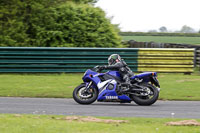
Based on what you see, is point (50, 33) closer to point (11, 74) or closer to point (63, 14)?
point (63, 14)

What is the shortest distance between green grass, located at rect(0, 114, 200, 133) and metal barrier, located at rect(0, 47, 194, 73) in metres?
10.1

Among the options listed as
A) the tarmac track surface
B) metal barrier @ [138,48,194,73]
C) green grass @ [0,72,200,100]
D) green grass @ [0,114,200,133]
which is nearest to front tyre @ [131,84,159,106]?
the tarmac track surface

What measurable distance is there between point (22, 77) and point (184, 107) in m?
8.32

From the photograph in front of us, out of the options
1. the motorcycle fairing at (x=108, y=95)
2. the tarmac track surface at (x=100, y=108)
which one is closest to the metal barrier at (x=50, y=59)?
the tarmac track surface at (x=100, y=108)

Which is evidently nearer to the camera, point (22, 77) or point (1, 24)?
point (22, 77)

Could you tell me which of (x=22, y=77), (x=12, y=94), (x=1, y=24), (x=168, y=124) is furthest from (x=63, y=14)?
(x=168, y=124)

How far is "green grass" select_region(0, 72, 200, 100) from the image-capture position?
12531mm

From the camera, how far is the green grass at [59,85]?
41.1 ft

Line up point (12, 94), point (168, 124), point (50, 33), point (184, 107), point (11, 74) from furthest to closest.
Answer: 1. point (50, 33)
2. point (11, 74)
3. point (12, 94)
4. point (184, 107)
5. point (168, 124)

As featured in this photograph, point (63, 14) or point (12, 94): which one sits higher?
point (63, 14)

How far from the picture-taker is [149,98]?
10461mm

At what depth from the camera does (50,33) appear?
1939cm

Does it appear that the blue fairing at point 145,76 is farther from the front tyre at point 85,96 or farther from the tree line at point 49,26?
the tree line at point 49,26

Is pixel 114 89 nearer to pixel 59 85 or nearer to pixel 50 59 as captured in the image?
pixel 59 85
